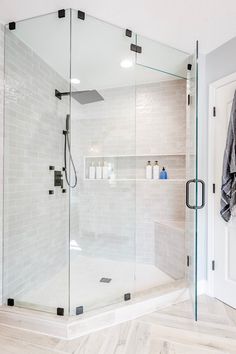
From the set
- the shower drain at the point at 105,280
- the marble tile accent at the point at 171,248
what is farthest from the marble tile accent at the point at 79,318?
the marble tile accent at the point at 171,248

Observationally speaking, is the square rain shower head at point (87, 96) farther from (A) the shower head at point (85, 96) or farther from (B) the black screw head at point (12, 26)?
(B) the black screw head at point (12, 26)

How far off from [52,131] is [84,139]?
1.38ft

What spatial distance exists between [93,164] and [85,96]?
0.81 meters

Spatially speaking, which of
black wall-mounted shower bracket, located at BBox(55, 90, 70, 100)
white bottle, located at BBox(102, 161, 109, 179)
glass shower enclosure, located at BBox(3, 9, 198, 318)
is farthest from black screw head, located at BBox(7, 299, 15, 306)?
black wall-mounted shower bracket, located at BBox(55, 90, 70, 100)

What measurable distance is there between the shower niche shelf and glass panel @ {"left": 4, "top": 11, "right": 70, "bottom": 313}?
0.66 metres

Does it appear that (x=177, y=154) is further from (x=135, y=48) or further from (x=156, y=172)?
(x=135, y=48)

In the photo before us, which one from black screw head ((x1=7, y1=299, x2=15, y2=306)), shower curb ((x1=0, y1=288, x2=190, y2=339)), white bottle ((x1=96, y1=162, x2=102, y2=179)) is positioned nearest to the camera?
shower curb ((x1=0, y1=288, x2=190, y2=339))

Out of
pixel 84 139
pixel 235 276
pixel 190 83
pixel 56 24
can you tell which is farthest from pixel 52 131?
pixel 235 276

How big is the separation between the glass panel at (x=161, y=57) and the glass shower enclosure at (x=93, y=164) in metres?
0.01

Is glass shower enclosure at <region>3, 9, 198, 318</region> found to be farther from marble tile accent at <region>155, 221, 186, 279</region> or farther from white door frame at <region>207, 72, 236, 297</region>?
white door frame at <region>207, 72, 236, 297</region>

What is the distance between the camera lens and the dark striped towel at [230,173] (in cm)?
204

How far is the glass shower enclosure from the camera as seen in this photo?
208 centimetres

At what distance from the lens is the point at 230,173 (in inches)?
81.7

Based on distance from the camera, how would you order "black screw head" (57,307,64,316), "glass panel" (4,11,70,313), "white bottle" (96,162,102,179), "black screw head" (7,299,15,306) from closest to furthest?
1. "black screw head" (57,307,64,316)
2. "black screw head" (7,299,15,306)
3. "glass panel" (4,11,70,313)
4. "white bottle" (96,162,102,179)
